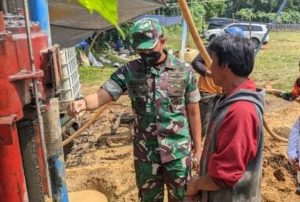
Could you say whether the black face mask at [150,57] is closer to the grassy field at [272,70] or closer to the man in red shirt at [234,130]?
the man in red shirt at [234,130]

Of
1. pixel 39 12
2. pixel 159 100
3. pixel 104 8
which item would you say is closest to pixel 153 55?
pixel 159 100

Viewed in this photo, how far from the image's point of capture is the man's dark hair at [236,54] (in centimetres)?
202

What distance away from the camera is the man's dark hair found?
6.63 feet

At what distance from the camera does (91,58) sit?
17266mm

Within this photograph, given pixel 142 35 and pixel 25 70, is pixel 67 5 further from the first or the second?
pixel 25 70

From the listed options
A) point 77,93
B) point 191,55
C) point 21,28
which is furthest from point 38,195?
point 191,55

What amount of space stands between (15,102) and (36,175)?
0.90ft

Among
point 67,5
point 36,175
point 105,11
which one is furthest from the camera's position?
point 67,5

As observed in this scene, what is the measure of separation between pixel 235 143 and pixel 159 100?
3.70ft

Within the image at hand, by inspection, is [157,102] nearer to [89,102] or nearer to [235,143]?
[89,102]

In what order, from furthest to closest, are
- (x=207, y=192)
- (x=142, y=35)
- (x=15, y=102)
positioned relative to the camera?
(x=142, y=35)
(x=207, y=192)
(x=15, y=102)

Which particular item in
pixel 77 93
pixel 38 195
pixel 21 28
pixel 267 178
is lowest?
pixel 267 178

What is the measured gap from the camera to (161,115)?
3.00 metres

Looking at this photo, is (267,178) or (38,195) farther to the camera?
(267,178)
